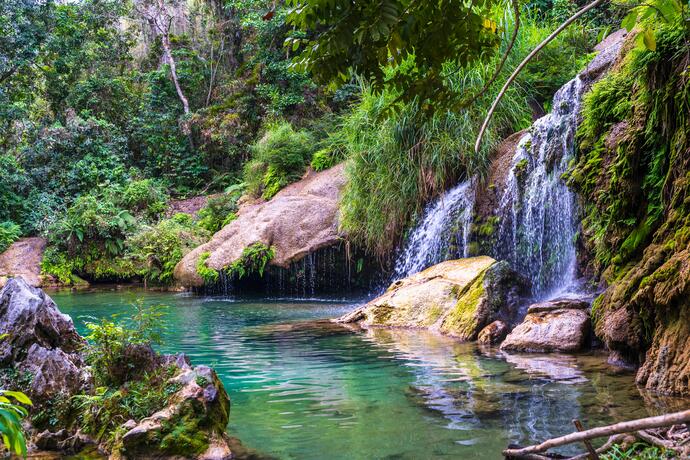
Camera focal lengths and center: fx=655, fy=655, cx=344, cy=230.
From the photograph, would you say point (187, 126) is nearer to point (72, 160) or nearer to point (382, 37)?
point (72, 160)

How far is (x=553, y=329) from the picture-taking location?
23.6 feet

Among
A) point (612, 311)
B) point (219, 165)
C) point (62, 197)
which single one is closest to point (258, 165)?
point (219, 165)

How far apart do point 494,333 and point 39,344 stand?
16.5 feet

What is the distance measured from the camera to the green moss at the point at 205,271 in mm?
15305

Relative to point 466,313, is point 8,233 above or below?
above

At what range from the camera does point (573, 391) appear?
17.3 feet

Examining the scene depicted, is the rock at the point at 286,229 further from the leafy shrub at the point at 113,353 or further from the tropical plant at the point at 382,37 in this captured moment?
the tropical plant at the point at 382,37

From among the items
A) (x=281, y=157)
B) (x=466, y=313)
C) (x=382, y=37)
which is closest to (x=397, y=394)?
(x=466, y=313)

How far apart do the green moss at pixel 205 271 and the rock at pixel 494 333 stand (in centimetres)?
862

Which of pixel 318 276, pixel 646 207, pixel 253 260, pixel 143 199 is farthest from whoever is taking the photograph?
pixel 143 199

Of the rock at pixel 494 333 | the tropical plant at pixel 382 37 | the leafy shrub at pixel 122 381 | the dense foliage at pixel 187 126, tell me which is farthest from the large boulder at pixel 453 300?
the tropical plant at pixel 382 37

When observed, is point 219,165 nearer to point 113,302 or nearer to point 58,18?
point 58,18

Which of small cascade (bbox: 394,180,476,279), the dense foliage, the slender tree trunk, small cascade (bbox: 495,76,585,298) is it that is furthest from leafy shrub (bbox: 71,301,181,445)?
the slender tree trunk

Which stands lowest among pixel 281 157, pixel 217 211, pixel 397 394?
pixel 397 394
